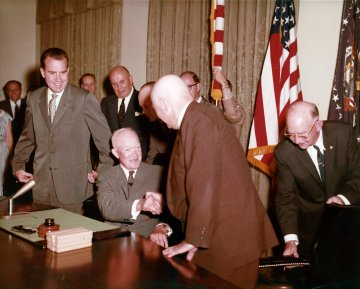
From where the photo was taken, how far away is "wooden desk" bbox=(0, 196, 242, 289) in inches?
52.6

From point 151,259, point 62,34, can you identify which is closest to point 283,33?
point 151,259

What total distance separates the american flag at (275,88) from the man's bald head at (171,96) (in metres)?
2.30

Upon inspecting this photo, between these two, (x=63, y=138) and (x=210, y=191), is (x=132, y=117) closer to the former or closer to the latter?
(x=63, y=138)

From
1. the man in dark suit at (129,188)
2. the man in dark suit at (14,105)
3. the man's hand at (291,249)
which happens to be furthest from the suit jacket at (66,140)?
the man in dark suit at (14,105)

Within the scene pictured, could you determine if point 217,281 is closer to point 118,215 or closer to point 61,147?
point 118,215

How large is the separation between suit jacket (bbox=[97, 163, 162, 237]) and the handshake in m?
0.09

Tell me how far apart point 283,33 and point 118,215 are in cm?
254

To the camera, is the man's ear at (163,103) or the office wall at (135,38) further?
the office wall at (135,38)

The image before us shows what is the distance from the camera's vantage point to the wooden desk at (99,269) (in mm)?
1335

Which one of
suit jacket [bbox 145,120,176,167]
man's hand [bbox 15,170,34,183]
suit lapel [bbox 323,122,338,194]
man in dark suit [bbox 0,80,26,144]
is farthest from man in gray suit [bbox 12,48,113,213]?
man in dark suit [bbox 0,80,26,144]

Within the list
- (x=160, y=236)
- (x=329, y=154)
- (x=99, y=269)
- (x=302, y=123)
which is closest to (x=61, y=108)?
(x=160, y=236)

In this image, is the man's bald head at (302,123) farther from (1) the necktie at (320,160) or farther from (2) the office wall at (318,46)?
(2) the office wall at (318,46)

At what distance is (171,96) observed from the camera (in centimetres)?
180

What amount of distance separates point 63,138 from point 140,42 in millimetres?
3179
